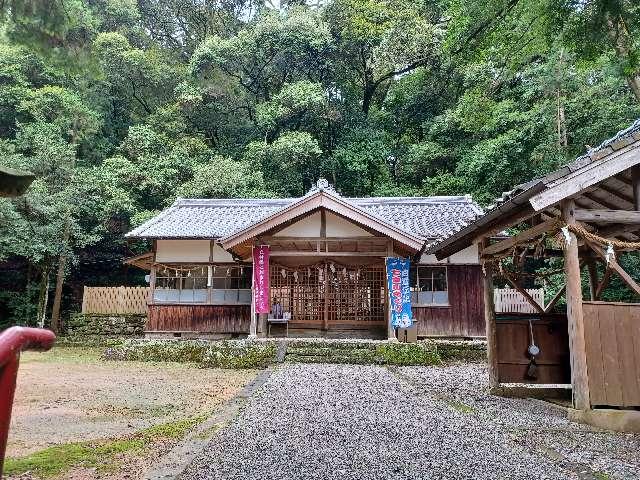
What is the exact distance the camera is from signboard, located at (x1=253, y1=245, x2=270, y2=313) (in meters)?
13.6

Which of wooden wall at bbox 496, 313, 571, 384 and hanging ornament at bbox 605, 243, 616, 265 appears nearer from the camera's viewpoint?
hanging ornament at bbox 605, 243, 616, 265

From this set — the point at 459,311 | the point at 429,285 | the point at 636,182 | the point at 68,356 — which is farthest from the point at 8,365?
the point at 459,311

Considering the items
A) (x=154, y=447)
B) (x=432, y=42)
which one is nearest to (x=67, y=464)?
(x=154, y=447)

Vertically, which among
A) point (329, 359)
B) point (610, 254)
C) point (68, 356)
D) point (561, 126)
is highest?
point (561, 126)

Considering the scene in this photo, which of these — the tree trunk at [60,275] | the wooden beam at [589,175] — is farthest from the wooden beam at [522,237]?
the tree trunk at [60,275]

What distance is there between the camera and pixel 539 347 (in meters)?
7.33

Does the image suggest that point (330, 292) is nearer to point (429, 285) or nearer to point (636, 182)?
point (429, 285)

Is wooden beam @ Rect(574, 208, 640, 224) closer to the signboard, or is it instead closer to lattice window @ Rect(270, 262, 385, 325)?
the signboard

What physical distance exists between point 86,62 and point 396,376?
25.5 feet

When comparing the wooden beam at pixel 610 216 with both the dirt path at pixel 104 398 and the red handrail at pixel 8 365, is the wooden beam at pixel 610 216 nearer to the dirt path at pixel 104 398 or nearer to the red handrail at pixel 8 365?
the dirt path at pixel 104 398

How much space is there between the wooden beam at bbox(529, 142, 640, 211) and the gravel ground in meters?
2.48

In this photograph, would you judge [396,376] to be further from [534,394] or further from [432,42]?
[432,42]

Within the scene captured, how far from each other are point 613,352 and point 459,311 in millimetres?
9808

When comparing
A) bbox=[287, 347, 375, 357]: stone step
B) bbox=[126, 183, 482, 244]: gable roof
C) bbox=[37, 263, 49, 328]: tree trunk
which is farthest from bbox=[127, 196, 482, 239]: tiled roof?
bbox=[37, 263, 49, 328]: tree trunk
